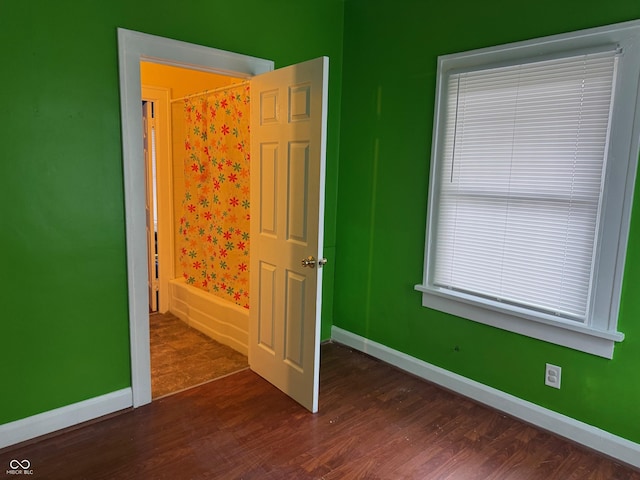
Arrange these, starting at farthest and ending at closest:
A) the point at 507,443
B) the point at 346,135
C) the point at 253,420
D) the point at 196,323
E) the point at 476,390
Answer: the point at 196,323 < the point at 346,135 < the point at 476,390 < the point at 253,420 < the point at 507,443

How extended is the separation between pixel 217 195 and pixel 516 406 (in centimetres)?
264

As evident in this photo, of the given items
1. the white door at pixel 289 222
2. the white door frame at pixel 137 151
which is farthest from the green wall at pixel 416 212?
the white door frame at pixel 137 151

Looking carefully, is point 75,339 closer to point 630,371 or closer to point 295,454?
point 295,454

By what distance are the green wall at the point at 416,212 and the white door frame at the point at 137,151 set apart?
1.12 metres

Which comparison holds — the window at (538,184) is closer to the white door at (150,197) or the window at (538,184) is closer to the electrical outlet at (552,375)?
the electrical outlet at (552,375)

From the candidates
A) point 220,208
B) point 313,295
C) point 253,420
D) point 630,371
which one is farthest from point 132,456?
point 630,371

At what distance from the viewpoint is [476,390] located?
2.70 meters

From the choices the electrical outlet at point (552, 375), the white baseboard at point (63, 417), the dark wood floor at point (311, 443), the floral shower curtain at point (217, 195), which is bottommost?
the dark wood floor at point (311, 443)

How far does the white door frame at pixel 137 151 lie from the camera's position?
91.0 inches

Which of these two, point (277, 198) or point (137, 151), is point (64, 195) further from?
point (277, 198)

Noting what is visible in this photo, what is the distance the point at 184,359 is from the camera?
321 cm

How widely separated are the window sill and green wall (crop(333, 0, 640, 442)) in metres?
0.05

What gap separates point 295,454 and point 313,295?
0.81 meters

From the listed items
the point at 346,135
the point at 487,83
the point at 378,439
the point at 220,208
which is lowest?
the point at 378,439
